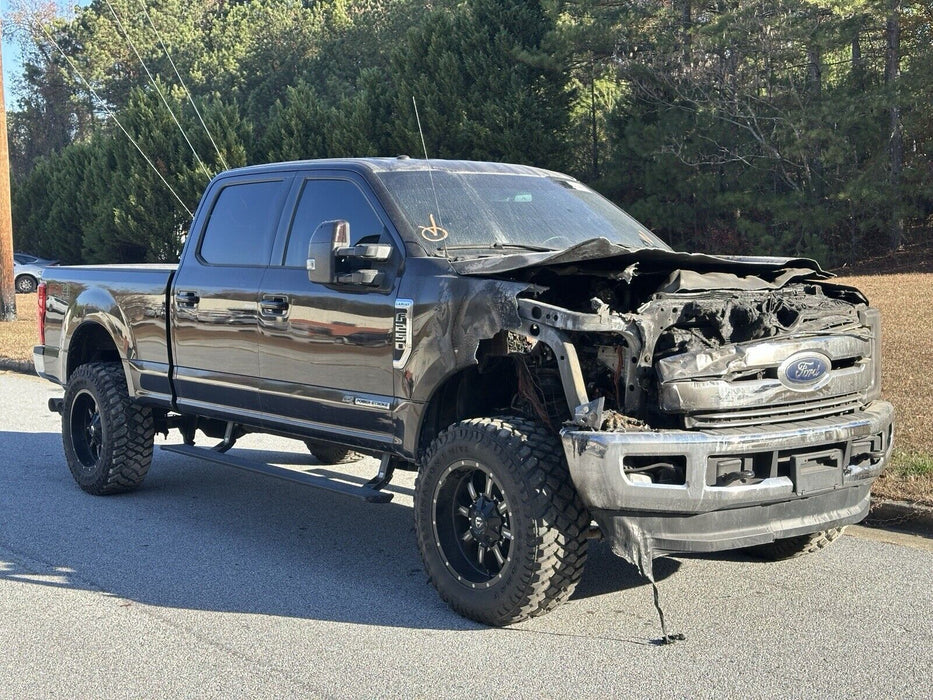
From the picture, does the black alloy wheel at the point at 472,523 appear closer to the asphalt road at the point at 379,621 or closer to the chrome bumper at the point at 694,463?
the asphalt road at the point at 379,621

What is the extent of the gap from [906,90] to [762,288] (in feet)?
77.8

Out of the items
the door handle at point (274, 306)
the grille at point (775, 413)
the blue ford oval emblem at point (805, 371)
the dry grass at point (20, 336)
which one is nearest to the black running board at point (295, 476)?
the door handle at point (274, 306)

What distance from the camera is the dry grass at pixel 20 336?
16.5 metres

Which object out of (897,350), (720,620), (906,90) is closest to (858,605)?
(720,620)

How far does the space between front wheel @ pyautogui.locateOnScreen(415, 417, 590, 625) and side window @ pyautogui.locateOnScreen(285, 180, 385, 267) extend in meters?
1.35

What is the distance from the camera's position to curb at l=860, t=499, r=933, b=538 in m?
6.29

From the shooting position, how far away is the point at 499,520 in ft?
15.7

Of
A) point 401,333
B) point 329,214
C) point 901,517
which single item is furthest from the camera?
point 901,517

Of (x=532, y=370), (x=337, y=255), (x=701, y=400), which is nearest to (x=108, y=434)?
(x=337, y=255)

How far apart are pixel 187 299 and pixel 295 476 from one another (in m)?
1.49

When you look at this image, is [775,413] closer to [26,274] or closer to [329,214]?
[329,214]

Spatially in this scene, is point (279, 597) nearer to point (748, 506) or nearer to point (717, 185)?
point (748, 506)

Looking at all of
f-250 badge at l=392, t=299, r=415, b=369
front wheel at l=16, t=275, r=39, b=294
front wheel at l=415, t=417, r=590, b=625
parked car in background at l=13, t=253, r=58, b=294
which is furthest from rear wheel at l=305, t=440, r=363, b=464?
front wheel at l=16, t=275, r=39, b=294

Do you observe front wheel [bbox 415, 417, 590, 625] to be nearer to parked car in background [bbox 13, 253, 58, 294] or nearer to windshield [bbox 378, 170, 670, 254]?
windshield [bbox 378, 170, 670, 254]
